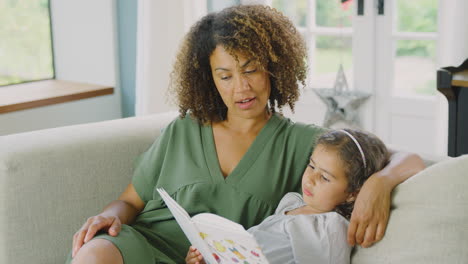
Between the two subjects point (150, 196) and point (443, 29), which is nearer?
point (150, 196)

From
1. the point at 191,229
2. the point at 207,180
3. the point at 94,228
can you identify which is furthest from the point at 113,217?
the point at 191,229

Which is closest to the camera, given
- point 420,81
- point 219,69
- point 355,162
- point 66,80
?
point 355,162

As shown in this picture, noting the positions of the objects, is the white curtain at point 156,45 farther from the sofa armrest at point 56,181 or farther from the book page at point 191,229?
the book page at point 191,229

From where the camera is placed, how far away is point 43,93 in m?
3.61

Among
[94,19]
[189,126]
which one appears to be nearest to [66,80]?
[94,19]

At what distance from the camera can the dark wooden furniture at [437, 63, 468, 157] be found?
8.30 ft

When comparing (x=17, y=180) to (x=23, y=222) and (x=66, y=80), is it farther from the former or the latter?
(x=66, y=80)

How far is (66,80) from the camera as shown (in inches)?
156

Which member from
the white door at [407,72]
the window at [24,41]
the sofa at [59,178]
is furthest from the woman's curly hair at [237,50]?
the window at [24,41]

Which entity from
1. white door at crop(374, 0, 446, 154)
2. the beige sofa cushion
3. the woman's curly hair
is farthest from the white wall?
the beige sofa cushion

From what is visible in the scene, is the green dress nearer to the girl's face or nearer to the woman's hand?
the woman's hand

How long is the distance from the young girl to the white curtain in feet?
6.70

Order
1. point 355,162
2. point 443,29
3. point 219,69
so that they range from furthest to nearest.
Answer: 1. point 443,29
2. point 219,69
3. point 355,162

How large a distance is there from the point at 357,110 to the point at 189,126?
2141 mm
